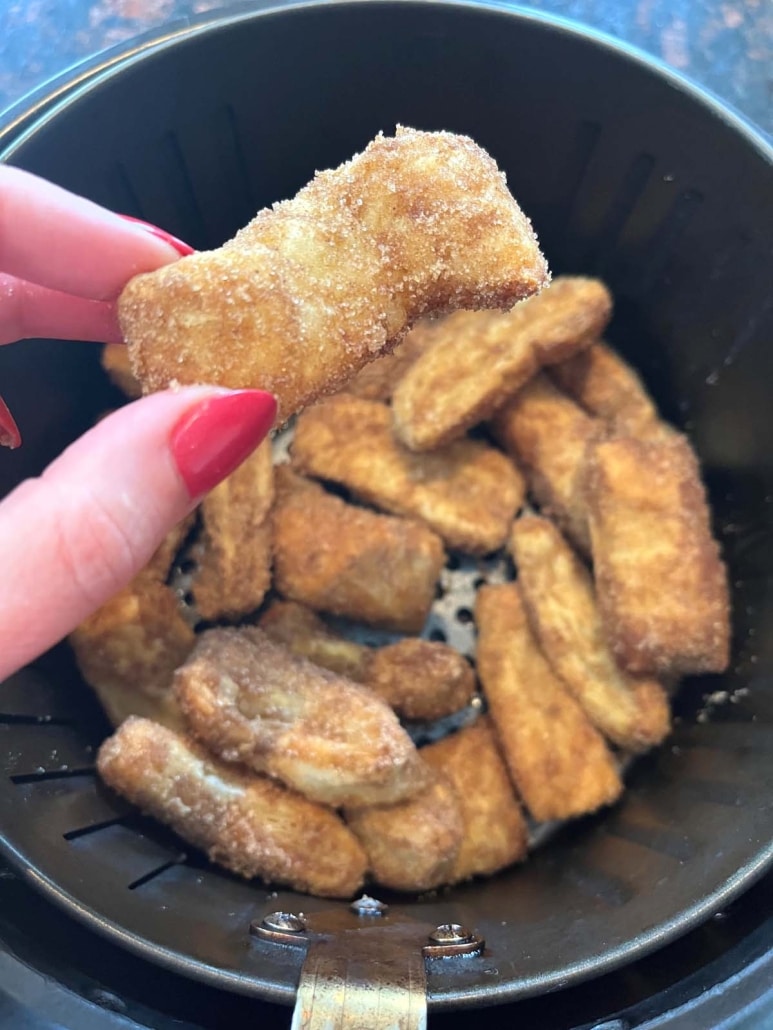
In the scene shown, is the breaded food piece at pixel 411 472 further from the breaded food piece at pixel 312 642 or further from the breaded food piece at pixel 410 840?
the breaded food piece at pixel 410 840

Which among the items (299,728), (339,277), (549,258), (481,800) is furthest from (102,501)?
(549,258)

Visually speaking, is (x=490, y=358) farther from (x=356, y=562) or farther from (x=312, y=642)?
(x=312, y=642)

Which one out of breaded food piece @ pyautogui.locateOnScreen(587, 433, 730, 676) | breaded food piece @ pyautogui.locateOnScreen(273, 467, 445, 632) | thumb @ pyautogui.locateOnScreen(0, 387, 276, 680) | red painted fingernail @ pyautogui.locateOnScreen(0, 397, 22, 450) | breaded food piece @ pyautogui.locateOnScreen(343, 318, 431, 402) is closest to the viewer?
thumb @ pyautogui.locateOnScreen(0, 387, 276, 680)

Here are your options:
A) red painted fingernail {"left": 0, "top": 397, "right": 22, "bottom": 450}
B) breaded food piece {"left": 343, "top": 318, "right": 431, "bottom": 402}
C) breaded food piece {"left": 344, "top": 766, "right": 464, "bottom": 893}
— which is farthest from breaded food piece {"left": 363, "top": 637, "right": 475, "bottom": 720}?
red painted fingernail {"left": 0, "top": 397, "right": 22, "bottom": 450}

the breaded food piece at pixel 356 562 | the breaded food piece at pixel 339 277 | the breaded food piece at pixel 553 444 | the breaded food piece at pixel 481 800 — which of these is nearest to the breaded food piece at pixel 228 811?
the breaded food piece at pixel 481 800

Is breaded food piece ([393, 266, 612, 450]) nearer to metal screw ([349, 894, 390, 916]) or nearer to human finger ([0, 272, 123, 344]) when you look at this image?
human finger ([0, 272, 123, 344])

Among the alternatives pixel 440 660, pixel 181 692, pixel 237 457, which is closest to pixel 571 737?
pixel 440 660

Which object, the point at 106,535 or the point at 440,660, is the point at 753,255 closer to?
the point at 440,660
